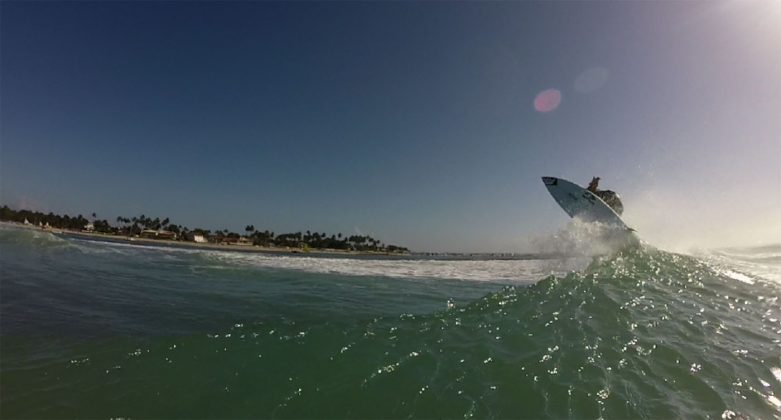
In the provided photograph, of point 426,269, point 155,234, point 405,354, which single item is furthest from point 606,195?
point 155,234

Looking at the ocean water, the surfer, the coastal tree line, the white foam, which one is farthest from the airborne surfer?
the coastal tree line

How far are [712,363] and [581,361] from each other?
2.05 meters

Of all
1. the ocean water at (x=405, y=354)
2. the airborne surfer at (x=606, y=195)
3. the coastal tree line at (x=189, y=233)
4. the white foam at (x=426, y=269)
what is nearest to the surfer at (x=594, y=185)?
the airborne surfer at (x=606, y=195)

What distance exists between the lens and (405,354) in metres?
5.42

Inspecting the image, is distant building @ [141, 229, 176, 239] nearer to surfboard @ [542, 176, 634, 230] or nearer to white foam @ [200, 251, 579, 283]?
white foam @ [200, 251, 579, 283]

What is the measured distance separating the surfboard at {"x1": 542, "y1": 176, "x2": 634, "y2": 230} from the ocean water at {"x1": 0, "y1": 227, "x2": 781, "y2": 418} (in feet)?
22.9

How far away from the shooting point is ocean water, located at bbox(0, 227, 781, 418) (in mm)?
4098

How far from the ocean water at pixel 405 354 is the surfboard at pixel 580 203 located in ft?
22.9

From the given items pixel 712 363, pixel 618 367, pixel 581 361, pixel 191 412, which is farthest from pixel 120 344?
pixel 712 363

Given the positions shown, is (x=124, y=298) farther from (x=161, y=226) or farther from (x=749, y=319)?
(x=161, y=226)

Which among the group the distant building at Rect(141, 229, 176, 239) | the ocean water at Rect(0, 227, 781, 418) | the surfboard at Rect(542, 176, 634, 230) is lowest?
the ocean water at Rect(0, 227, 781, 418)

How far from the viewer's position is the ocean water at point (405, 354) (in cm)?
410

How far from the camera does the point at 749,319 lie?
7.75 meters

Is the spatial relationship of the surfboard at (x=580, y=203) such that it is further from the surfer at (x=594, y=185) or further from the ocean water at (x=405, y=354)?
the ocean water at (x=405, y=354)
